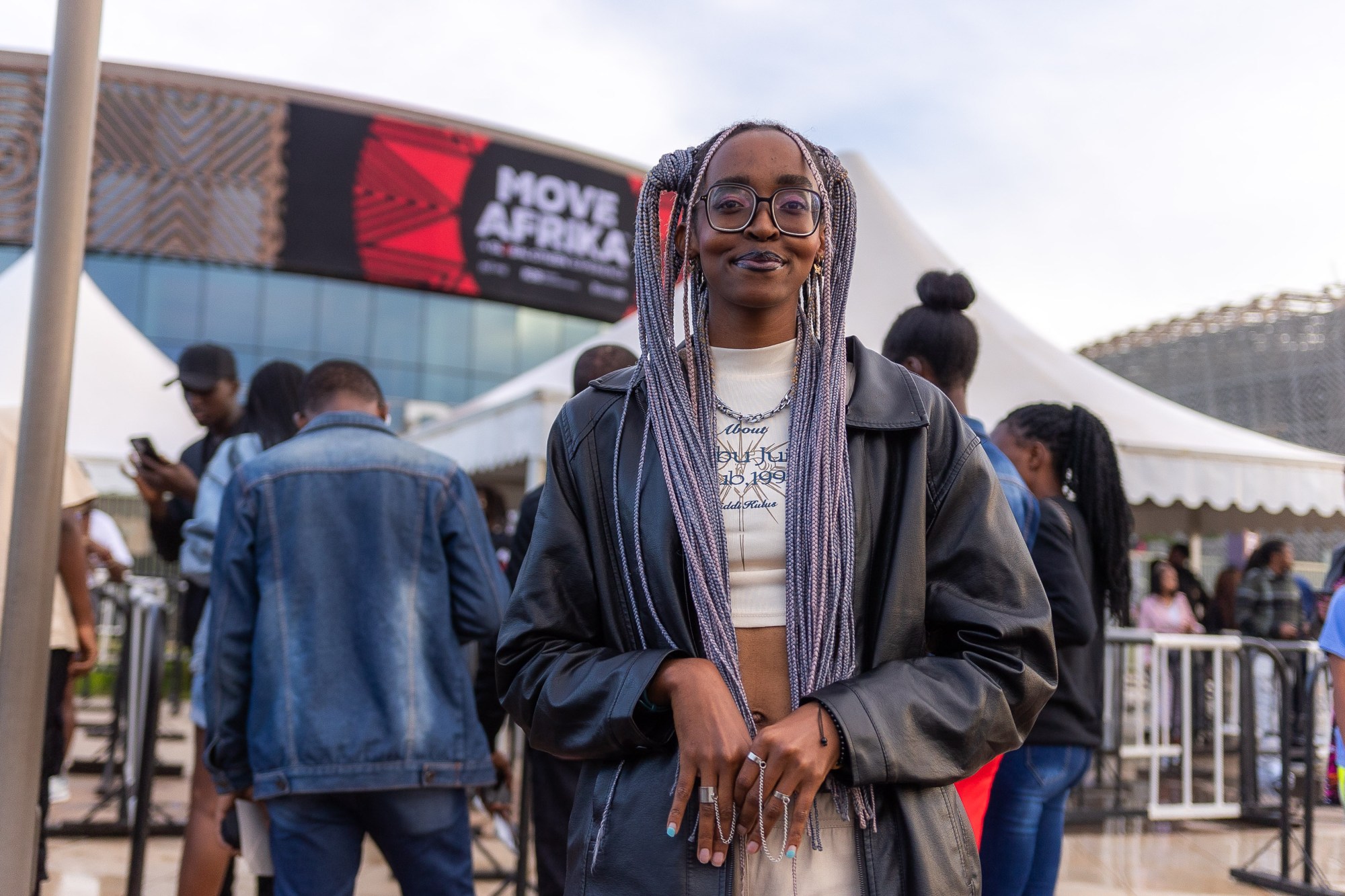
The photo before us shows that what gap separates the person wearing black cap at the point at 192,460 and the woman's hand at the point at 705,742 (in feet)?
9.33

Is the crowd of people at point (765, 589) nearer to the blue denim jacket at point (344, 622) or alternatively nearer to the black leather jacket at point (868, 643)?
the black leather jacket at point (868, 643)

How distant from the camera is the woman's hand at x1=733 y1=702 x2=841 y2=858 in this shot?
4.16 ft

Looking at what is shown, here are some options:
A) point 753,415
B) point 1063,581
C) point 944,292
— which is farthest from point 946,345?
point 753,415

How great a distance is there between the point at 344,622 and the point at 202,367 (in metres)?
1.55

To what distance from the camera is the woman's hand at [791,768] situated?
1.27 m

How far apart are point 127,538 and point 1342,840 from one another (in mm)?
20677

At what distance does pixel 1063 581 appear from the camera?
3.09 metres

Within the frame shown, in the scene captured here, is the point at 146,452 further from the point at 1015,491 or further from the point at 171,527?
the point at 1015,491

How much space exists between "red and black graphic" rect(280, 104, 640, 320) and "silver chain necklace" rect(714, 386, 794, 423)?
21167 mm

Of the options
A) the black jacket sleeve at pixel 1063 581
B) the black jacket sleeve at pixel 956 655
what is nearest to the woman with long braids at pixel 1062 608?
the black jacket sleeve at pixel 1063 581

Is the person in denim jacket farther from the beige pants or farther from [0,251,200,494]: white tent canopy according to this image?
[0,251,200,494]: white tent canopy

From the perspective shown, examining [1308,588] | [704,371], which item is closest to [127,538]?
[1308,588]

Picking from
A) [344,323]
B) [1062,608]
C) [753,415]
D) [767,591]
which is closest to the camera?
[767,591]

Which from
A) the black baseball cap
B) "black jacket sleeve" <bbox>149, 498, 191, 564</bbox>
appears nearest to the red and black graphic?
"black jacket sleeve" <bbox>149, 498, 191, 564</bbox>
